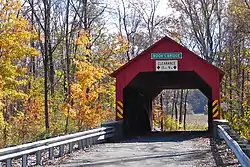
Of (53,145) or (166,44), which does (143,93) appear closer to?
(166,44)

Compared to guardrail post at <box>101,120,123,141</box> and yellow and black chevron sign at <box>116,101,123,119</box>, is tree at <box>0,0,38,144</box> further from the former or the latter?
guardrail post at <box>101,120,123,141</box>

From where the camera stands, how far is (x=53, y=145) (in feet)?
34.0

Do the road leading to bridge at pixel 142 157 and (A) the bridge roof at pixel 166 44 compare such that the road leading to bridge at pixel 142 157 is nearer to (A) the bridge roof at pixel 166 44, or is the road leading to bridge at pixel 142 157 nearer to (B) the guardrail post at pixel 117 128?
(B) the guardrail post at pixel 117 128

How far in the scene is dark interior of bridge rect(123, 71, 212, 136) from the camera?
20.7m

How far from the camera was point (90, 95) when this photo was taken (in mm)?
23922

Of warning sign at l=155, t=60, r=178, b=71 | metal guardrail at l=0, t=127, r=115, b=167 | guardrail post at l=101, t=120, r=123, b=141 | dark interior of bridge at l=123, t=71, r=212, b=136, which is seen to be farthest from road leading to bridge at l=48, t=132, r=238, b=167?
A: dark interior of bridge at l=123, t=71, r=212, b=136

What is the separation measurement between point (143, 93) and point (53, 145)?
15214 millimetres

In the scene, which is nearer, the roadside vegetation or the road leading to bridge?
the road leading to bridge

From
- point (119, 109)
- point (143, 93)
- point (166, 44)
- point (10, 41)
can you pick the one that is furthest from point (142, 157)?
point (143, 93)

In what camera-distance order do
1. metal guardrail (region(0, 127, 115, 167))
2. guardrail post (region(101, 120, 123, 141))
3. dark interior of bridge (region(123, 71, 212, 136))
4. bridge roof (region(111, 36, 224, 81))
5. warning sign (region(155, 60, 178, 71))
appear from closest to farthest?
metal guardrail (region(0, 127, 115, 167)), guardrail post (region(101, 120, 123, 141)), bridge roof (region(111, 36, 224, 81)), warning sign (region(155, 60, 178, 71)), dark interior of bridge (region(123, 71, 212, 136))

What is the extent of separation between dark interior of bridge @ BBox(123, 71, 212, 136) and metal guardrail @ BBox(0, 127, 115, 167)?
4.22m

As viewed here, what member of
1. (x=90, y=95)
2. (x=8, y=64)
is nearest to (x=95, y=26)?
(x=90, y=95)

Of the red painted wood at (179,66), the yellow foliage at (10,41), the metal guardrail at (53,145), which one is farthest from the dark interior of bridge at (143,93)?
the yellow foliage at (10,41)

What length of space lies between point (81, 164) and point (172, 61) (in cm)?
948
